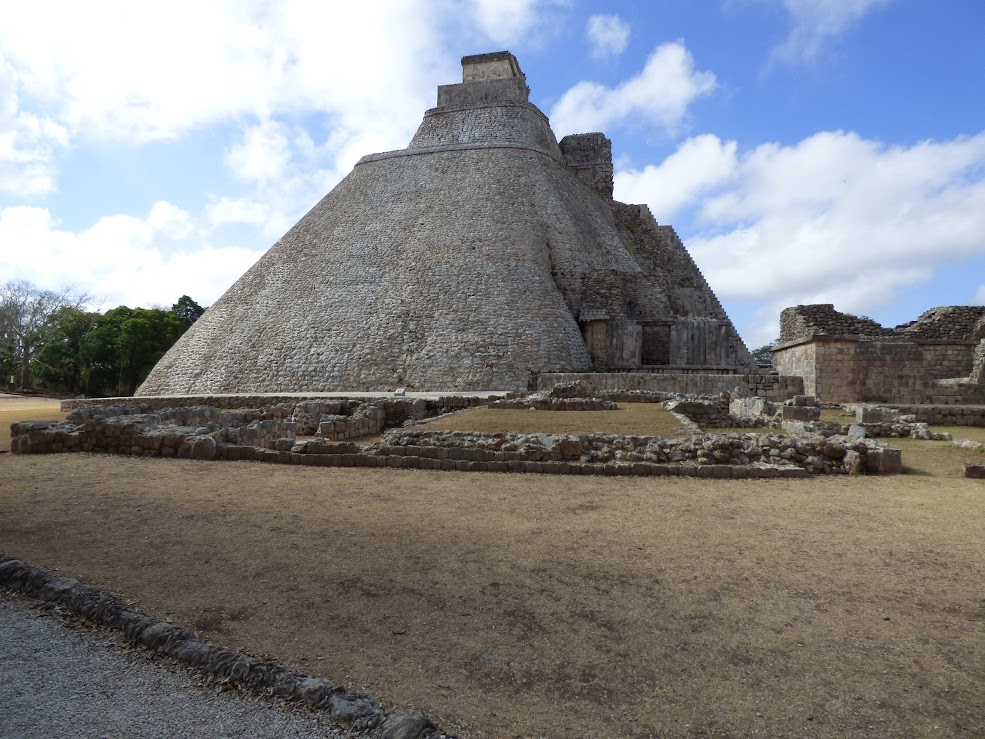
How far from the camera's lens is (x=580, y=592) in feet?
10.4

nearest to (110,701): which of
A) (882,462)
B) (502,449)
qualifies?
(502,449)

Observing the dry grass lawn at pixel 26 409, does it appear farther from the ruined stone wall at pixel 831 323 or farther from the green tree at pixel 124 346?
the ruined stone wall at pixel 831 323

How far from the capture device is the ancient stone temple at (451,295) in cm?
2228

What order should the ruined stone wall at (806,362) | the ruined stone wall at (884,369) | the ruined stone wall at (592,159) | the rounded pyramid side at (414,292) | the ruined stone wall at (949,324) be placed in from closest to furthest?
1. the ruined stone wall at (884,369)
2. the ruined stone wall at (806,362)
3. the ruined stone wall at (949,324)
4. the rounded pyramid side at (414,292)
5. the ruined stone wall at (592,159)

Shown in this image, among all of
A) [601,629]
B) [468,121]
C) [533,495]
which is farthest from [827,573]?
[468,121]

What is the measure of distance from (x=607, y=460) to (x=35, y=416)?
18.3 meters

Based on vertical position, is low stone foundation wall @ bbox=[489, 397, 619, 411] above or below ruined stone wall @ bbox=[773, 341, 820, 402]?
below

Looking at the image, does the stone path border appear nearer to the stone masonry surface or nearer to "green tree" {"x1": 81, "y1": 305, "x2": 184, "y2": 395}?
the stone masonry surface

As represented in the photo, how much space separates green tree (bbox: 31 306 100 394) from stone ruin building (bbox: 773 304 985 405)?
3915cm

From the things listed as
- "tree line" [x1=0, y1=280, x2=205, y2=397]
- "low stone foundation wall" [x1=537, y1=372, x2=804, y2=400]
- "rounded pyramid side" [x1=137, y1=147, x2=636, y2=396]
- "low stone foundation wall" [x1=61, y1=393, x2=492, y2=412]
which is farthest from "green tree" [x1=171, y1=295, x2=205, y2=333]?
"low stone foundation wall" [x1=537, y1=372, x2=804, y2=400]

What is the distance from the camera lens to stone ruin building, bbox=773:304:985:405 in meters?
15.3

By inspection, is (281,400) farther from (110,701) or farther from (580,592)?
(110,701)

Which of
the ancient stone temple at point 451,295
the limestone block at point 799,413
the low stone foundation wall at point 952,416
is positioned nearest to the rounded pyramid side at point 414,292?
the ancient stone temple at point 451,295

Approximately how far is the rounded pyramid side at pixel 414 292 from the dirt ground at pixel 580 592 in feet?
52.8
